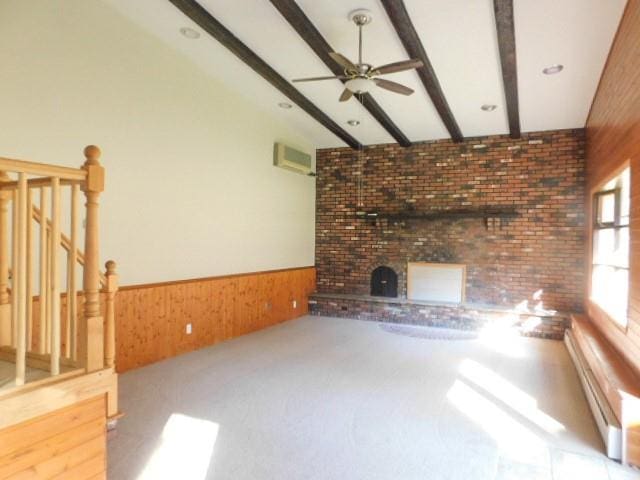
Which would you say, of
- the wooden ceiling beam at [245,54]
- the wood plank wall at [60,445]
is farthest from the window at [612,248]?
the wood plank wall at [60,445]

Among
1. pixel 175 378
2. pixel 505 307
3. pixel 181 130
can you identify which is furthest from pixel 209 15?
pixel 505 307

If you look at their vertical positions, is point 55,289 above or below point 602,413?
above

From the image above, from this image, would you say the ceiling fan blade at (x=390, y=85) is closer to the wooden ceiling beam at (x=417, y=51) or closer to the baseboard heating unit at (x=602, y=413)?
the wooden ceiling beam at (x=417, y=51)

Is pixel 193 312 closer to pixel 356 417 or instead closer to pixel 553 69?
pixel 356 417

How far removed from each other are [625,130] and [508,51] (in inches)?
49.5

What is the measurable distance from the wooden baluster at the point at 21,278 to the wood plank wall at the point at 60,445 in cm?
21

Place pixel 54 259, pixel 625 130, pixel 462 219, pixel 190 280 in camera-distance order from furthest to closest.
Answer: pixel 462 219, pixel 190 280, pixel 625 130, pixel 54 259

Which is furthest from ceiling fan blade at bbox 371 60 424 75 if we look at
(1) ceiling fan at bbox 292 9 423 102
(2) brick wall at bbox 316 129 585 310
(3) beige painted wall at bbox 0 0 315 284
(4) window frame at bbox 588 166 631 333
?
(2) brick wall at bbox 316 129 585 310

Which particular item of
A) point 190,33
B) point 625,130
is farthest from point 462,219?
point 190,33

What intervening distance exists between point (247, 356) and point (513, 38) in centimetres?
420

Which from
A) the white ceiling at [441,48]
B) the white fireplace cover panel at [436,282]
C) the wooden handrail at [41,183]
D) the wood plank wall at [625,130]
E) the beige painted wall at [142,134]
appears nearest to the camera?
the wooden handrail at [41,183]

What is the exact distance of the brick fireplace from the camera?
617cm

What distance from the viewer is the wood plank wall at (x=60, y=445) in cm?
159

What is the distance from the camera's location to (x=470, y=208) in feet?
22.0
